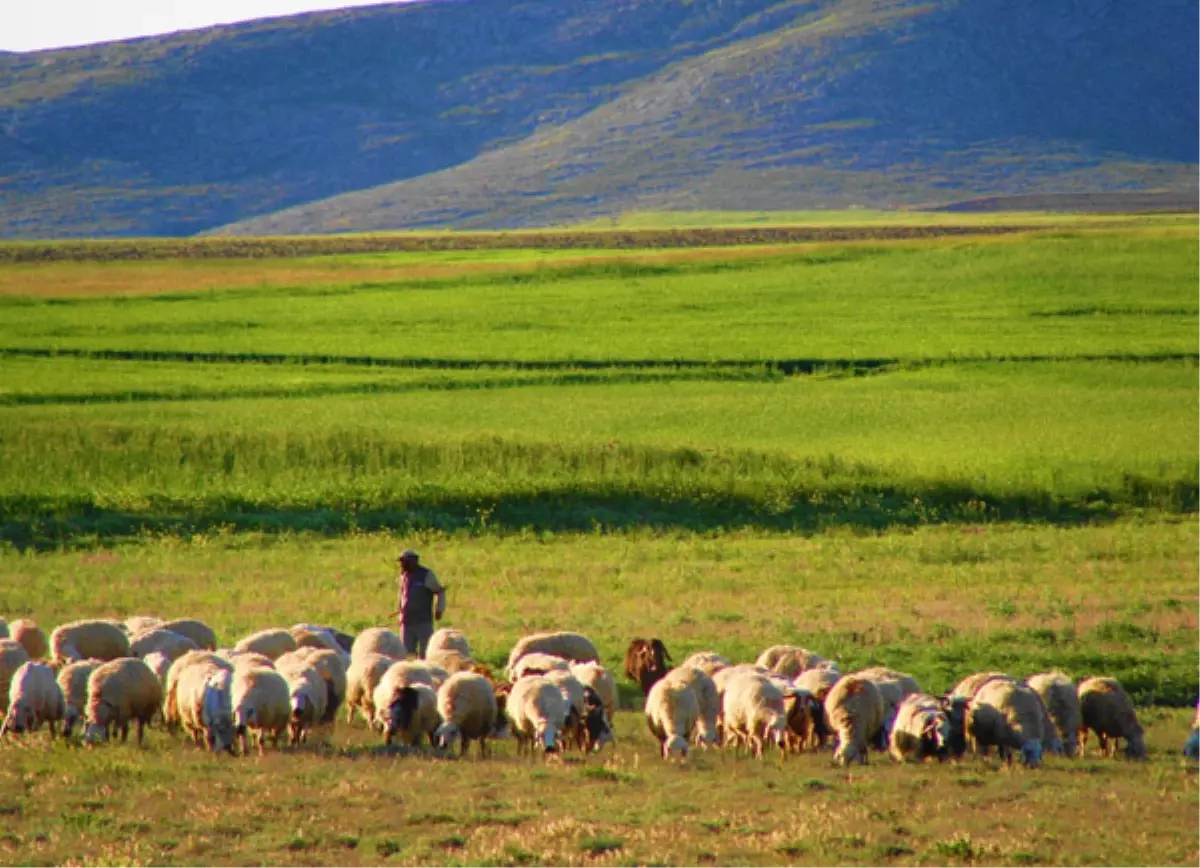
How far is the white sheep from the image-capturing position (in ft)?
49.7

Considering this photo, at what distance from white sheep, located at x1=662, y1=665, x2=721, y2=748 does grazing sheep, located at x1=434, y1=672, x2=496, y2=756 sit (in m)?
1.75

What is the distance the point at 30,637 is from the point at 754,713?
850 cm

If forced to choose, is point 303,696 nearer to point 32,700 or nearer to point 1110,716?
point 32,700

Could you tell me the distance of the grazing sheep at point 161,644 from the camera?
1717 centimetres

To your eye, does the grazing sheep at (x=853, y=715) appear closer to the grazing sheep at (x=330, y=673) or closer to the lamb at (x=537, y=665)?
the lamb at (x=537, y=665)

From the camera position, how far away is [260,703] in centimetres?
1466

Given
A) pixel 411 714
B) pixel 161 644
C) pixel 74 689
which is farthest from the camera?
pixel 161 644

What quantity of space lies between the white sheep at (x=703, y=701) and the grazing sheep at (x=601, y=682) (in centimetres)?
86

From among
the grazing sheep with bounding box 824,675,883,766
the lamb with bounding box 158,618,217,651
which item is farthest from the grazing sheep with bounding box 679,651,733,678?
the lamb with bounding box 158,618,217,651

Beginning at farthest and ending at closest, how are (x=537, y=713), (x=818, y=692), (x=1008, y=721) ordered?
1. (x=818, y=692)
2. (x=537, y=713)
3. (x=1008, y=721)

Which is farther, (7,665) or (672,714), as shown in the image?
(7,665)

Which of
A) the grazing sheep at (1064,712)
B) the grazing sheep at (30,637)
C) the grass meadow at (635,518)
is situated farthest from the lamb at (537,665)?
the grazing sheep at (30,637)

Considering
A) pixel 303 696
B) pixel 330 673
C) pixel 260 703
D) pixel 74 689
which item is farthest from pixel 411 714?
pixel 74 689

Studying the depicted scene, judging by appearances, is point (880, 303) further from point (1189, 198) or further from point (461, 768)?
point (1189, 198)
